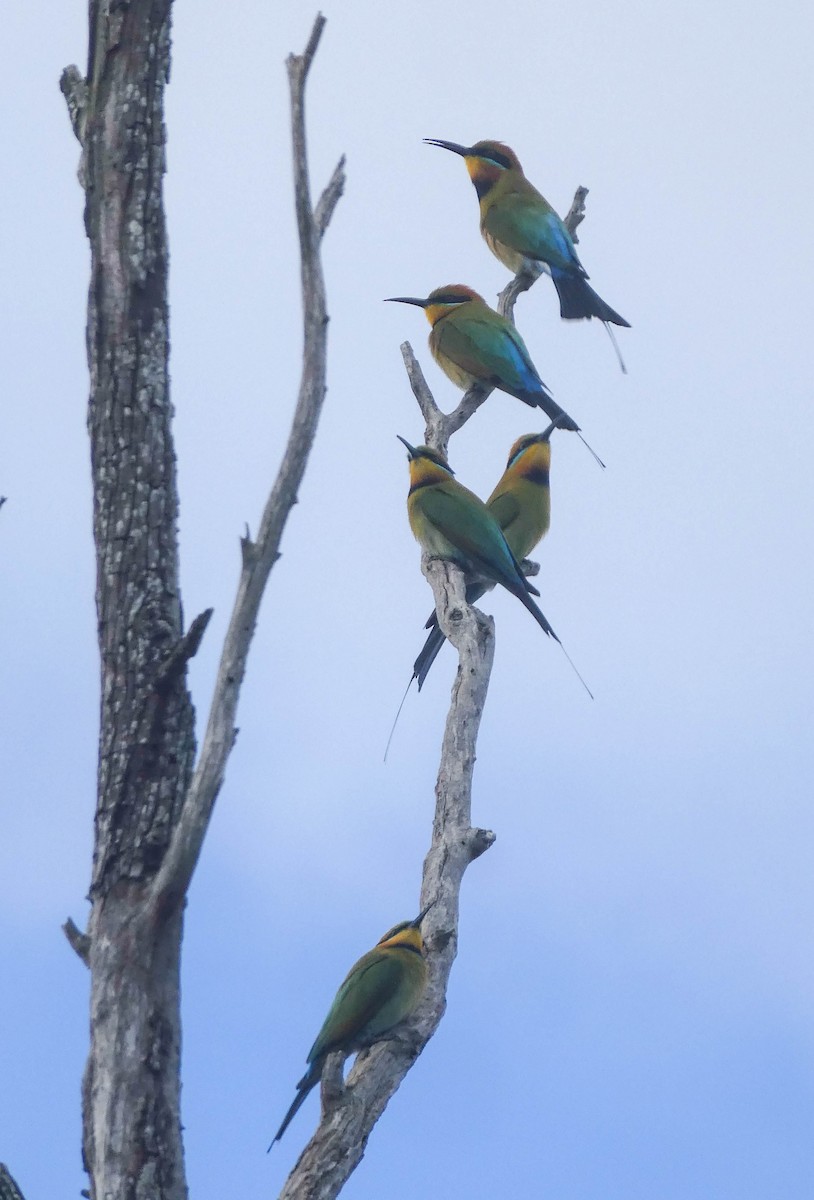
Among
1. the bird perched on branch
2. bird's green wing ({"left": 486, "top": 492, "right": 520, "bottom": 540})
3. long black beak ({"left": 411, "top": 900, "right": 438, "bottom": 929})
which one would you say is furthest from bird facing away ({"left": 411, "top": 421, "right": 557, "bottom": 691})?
long black beak ({"left": 411, "top": 900, "right": 438, "bottom": 929})

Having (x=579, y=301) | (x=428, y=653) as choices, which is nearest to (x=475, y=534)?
(x=428, y=653)

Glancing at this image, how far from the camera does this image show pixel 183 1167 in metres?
2.63

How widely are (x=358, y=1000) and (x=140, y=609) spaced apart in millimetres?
1128

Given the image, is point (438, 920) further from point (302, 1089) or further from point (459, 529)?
point (459, 529)

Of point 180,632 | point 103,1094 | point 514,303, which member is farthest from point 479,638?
point 514,303

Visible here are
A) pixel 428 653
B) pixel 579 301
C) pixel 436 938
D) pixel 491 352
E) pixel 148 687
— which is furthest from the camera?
pixel 579 301

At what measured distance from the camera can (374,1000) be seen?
339 cm

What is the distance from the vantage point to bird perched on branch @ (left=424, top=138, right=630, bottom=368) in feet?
19.5

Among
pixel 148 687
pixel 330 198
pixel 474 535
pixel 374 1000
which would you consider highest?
pixel 474 535

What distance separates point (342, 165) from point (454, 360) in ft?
8.74

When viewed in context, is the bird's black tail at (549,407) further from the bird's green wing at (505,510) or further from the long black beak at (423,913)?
the long black beak at (423,913)

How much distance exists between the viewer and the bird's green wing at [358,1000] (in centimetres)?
339

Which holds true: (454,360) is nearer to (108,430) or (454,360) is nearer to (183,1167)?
(108,430)

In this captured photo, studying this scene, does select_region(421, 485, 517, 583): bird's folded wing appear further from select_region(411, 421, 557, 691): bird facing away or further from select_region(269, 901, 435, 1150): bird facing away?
select_region(269, 901, 435, 1150): bird facing away
